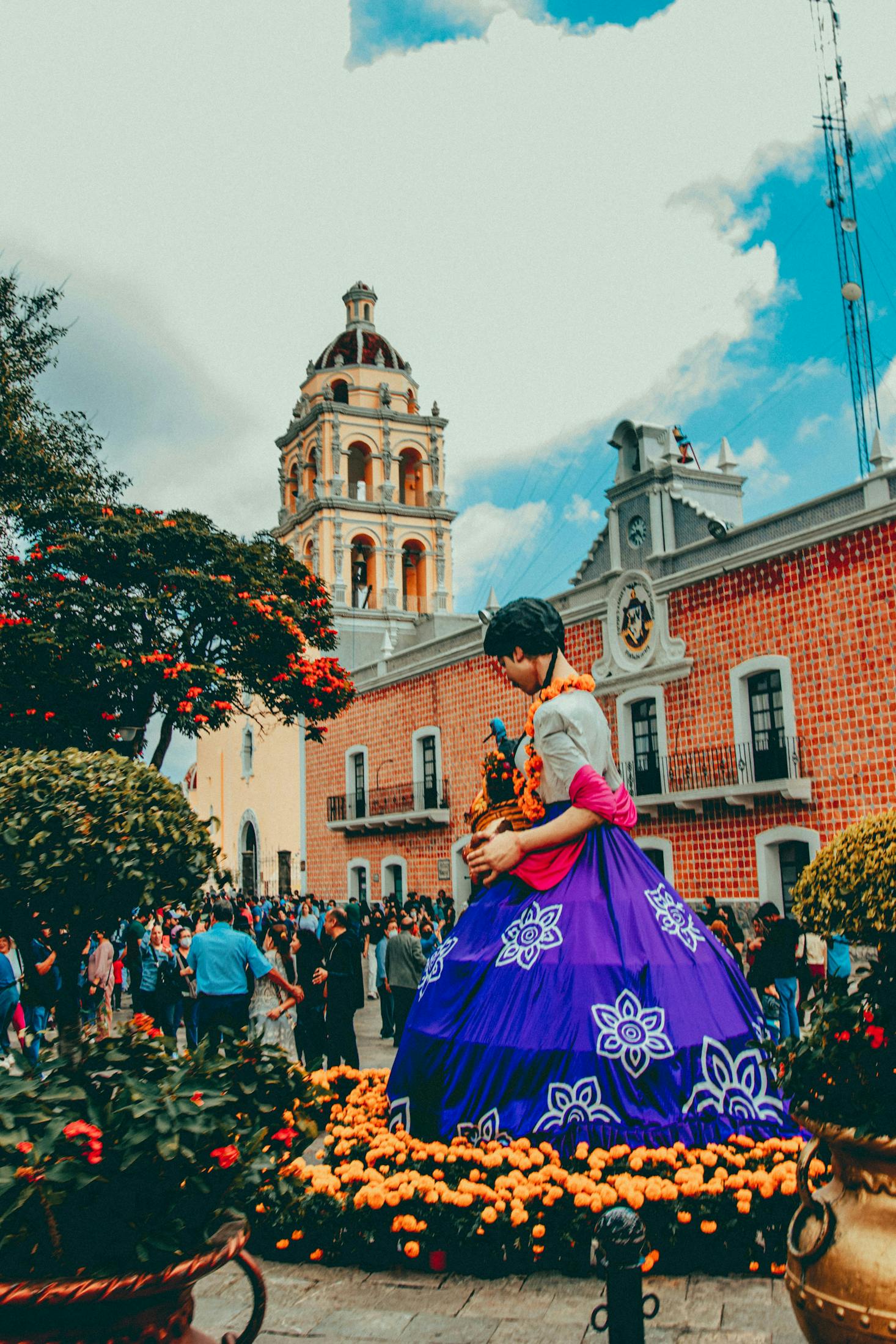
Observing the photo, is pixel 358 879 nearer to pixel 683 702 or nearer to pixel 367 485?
pixel 683 702

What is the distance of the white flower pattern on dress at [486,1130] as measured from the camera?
3.90 m

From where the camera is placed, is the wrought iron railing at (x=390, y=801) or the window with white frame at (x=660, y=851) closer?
the window with white frame at (x=660, y=851)

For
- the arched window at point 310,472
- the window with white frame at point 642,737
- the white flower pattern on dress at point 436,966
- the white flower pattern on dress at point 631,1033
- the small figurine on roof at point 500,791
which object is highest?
the arched window at point 310,472

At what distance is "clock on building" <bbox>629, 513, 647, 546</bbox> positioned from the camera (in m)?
18.7

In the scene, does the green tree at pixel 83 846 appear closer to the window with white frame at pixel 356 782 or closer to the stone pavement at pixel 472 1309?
the stone pavement at pixel 472 1309

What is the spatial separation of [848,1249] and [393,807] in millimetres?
21737

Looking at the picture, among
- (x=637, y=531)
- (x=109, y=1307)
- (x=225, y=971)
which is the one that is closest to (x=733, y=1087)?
(x=109, y=1307)

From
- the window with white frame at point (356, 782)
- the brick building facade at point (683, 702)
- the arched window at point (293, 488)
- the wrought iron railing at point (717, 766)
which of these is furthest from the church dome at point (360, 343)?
the wrought iron railing at point (717, 766)

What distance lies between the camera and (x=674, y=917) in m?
4.36

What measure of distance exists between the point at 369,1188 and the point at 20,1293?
1897 millimetres

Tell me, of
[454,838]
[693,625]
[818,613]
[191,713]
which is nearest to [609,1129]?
[191,713]

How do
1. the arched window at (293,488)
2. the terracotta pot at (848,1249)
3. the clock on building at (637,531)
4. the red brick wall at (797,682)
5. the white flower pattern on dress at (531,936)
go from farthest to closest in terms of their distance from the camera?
the arched window at (293,488) < the clock on building at (637,531) < the red brick wall at (797,682) < the white flower pattern on dress at (531,936) < the terracotta pot at (848,1249)

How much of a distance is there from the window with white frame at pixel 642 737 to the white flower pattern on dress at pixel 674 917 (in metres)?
12.7

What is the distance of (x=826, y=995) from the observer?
2.91 metres
